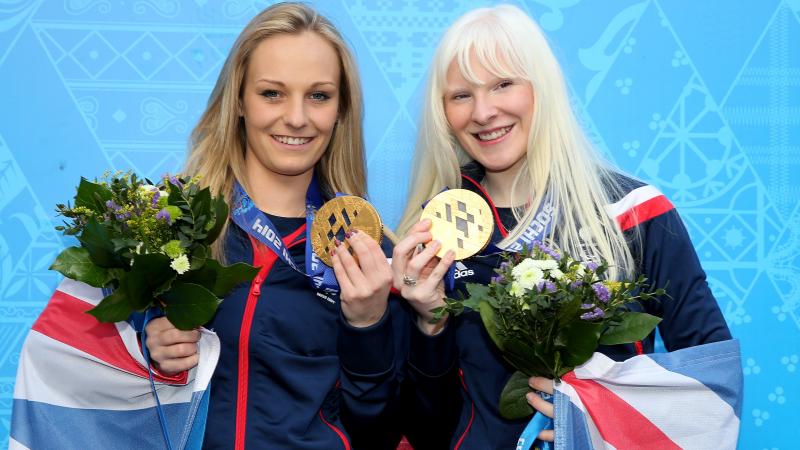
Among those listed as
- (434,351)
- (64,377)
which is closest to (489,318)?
(434,351)

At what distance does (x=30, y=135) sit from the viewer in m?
3.26

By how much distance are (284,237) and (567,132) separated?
96cm

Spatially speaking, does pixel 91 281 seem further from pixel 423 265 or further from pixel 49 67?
pixel 49 67

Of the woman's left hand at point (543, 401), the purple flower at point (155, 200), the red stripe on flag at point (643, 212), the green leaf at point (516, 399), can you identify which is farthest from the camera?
the red stripe on flag at point (643, 212)

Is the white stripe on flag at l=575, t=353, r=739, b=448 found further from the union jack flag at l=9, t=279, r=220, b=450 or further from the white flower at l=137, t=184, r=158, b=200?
the white flower at l=137, t=184, r=158, b=200

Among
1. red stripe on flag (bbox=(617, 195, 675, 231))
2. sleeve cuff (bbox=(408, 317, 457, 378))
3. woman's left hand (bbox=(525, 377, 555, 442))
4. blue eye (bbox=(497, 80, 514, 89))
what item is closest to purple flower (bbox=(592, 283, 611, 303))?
woman's left hand (bbox=(525, 377, 555, 442))

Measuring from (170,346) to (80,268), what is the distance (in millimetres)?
334

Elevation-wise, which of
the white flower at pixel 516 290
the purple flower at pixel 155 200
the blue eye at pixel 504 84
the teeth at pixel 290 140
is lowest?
the white flower at pixel 516 290

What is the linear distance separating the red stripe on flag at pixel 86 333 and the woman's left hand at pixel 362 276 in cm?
52

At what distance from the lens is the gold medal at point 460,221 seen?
2521 mm

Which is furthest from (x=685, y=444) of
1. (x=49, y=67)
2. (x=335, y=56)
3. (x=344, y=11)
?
(x=49, y=67)

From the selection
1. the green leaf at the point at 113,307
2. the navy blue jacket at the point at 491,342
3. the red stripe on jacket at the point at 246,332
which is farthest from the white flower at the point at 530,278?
the green leaf at the point at 113,307

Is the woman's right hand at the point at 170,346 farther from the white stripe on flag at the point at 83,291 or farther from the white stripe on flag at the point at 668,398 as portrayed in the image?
the white stripe on flag at the point at 668,398

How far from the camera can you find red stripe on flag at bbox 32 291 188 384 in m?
2.38
